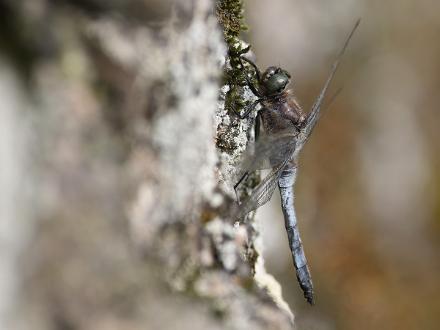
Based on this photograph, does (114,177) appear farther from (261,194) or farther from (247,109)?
(247,109)

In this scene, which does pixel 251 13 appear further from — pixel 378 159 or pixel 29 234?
pixel 29 234

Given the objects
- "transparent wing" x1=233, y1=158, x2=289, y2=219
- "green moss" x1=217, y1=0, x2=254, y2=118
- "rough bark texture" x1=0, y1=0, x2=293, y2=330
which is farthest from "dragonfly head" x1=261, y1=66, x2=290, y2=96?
"rough bark texture" x1=0, y1=0, x2=293, y2=330

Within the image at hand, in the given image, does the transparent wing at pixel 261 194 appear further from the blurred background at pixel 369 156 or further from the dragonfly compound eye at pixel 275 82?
the blurred background at pixel 369 156

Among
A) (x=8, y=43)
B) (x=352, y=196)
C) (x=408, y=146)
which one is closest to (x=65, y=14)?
(x=8, y=43)

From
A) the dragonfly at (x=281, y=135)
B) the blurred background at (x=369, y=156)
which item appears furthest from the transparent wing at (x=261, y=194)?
the blurred background at (x=369, y=156)

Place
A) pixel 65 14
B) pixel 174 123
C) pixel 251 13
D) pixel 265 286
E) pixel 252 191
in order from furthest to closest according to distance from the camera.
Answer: pixel 251 13
pixel 252 191
pixel 265 286
pixel 174 123
pixel 65 14

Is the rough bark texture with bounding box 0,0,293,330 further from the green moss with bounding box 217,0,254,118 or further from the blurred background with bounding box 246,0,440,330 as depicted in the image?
the blurred background with bounding box 246,0,440,330
